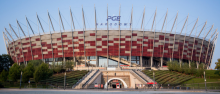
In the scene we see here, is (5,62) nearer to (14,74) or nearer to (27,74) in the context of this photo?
(14,74)

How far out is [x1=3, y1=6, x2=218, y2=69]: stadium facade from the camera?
99375mm

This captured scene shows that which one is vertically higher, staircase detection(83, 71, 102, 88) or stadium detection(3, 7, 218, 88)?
stadium detection(3, 7, 218, 88)

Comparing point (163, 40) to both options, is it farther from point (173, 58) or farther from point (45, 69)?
point (45, 69)

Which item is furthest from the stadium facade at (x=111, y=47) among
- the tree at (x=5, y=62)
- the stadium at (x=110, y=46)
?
the tree at (x=5, y=62)

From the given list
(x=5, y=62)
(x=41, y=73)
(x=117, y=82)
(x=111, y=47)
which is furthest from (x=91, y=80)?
(x=5, y=62)

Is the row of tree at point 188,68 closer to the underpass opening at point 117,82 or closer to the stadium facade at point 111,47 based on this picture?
the stadium facade at point 111,47

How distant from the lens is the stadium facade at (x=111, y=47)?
9938 centimetres

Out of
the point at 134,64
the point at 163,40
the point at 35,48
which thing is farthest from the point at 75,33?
the point at 163,40

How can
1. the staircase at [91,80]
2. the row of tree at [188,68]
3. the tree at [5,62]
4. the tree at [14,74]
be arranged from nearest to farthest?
the staircase at [91,80]
the tree at [14,74]
the row of tree at [188,68]
the tree at [5,62]

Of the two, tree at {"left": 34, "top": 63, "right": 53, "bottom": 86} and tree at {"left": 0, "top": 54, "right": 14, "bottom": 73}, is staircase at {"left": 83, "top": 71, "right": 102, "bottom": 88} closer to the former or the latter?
tree at {"left": 34, "top": 63, "right": 53, "bottom": 86}

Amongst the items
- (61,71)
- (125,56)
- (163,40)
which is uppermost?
(163,40)

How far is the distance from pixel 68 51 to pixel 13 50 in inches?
1339

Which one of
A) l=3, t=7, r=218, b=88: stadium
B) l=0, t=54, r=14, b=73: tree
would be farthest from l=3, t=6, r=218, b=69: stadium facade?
l=0, t=54, r=14, b=73: tree

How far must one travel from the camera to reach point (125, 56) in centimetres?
10588
